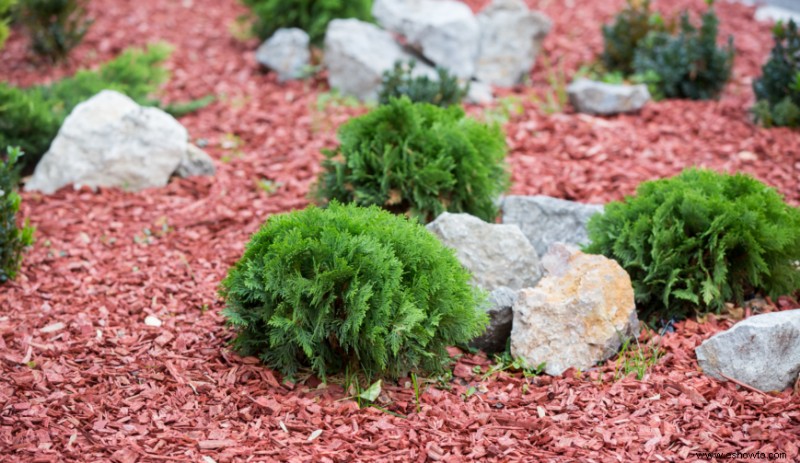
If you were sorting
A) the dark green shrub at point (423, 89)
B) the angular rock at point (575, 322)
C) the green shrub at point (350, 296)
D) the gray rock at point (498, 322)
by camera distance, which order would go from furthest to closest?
the dark green shrub at point (423, 89) → the gray rock at point (498, 322) → the angular rock at point (575, 322) → the green shrub at point (350, 296)

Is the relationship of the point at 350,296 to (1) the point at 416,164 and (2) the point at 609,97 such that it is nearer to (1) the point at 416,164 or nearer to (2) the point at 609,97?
(1) the point at 416,164

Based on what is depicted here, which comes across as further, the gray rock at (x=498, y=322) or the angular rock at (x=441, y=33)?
the angular rock at (x=441, y=33)

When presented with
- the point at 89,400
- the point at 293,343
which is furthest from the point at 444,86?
the point at 89,400

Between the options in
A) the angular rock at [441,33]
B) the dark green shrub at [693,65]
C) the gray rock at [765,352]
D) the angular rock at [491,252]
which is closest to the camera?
the gray rock at [765,352]

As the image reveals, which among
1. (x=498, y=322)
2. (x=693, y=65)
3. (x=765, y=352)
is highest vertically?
(x=693, y=65)

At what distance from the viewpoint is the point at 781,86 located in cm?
678

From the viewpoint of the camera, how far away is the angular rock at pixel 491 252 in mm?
4500

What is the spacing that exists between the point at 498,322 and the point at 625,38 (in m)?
5.07

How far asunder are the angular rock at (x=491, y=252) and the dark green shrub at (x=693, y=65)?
377 centimetres

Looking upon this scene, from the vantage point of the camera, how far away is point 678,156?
6.41 meters

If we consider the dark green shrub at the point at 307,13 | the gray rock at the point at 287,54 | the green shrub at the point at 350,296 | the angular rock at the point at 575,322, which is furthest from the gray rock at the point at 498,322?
the dark green shrub at the point at 307,13

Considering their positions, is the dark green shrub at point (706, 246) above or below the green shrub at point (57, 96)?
above

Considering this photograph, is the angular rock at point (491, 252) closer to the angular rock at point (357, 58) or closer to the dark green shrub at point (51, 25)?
the angular rock at point (357, 58)

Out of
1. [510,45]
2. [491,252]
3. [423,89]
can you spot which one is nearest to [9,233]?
[491,252]
